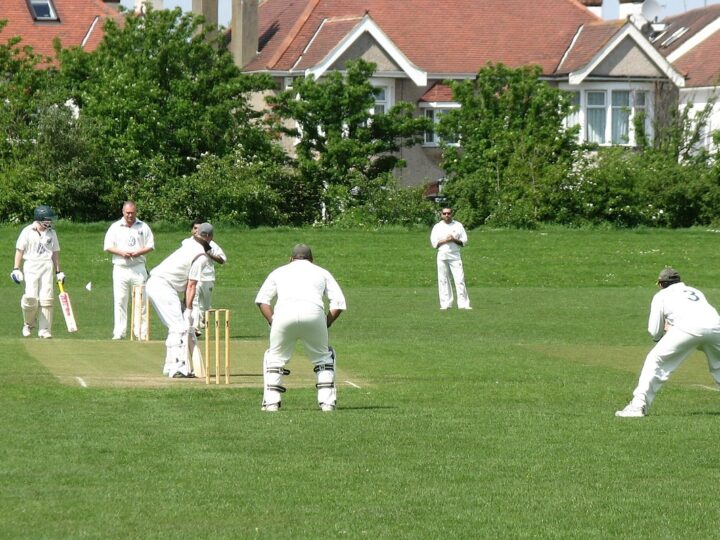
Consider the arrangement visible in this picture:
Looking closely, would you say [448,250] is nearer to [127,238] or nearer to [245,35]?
[127,238]

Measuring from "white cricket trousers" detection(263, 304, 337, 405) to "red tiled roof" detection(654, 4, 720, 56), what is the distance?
50.2m

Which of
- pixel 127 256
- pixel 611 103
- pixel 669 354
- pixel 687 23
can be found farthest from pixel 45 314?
pixel 687 23

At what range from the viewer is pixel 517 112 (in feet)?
155

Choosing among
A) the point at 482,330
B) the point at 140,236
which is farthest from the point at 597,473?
the point at 482,330

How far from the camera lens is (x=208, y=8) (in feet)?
178

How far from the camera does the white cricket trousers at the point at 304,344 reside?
12289 millimetres

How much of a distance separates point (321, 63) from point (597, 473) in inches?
1568

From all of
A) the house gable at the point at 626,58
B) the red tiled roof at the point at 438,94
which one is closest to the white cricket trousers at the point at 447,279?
the red tiled roof at the point at 438,94

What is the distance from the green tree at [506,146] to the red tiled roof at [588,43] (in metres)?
3.79

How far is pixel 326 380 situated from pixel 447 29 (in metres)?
43.3

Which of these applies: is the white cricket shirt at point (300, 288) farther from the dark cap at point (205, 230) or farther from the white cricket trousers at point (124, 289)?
the white cricket trousers at point (124, 289)

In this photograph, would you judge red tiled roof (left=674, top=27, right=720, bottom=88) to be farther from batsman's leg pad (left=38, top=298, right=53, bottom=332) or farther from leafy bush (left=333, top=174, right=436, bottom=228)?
batsman's leg pad (left=38, top=298, right=53, bottom=332)

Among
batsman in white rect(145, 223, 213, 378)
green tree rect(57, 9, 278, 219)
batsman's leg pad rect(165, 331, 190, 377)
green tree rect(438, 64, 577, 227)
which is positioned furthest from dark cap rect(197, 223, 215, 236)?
green tree rect(438, 64, 577, 227)

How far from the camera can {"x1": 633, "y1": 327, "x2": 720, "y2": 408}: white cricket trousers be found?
40.9 feet
